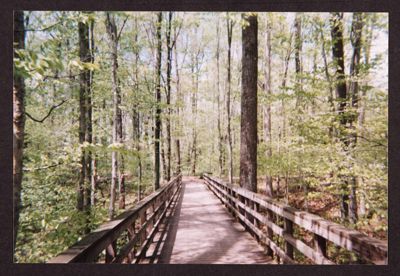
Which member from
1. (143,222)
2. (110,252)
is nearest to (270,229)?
(143,222)

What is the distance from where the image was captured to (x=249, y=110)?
4.94 meters

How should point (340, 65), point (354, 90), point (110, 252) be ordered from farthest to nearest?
point (340, 65), point (354, 90), point (110, 252)

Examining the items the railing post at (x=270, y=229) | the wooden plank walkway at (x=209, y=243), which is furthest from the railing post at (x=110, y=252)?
the railing post at (x=270, y=229)

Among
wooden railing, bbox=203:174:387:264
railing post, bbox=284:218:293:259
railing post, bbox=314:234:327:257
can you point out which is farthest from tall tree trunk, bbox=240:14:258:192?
railing post, bbox=314:234:327:257

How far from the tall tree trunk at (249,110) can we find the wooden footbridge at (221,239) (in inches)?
14.7

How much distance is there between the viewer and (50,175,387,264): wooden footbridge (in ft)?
6.40

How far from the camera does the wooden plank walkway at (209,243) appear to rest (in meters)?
3.30

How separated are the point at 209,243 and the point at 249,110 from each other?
89.1 inches

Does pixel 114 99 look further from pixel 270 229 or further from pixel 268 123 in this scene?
pixel 268 123

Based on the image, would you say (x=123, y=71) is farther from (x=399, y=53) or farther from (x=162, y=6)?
(x=399, y=53)

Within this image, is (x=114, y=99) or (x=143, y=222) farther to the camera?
(x=114, y=99)

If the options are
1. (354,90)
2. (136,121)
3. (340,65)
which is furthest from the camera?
(136,121)

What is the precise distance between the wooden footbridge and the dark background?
21cm

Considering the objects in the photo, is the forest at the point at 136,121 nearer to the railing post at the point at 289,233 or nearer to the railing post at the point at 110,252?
the railing post at the point at 110,252
